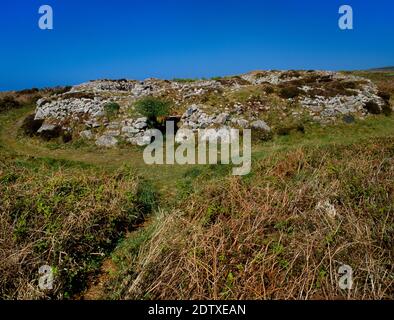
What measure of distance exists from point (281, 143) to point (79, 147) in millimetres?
11320

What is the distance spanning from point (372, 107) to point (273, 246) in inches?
815

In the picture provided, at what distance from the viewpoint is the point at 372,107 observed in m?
23.8

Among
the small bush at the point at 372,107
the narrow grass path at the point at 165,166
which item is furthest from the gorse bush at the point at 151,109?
the small bush at the point at 372,107

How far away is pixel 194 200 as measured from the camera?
374 inches

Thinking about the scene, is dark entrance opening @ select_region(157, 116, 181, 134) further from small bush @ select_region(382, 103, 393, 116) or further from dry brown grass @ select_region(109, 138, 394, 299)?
small bush @ select_region(382, 103, 393, 116)

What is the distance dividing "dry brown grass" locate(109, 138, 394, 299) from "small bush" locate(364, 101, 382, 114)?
621 inches

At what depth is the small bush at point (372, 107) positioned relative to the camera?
23.6 m

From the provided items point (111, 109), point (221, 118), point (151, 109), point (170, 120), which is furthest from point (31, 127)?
point (221, 118)

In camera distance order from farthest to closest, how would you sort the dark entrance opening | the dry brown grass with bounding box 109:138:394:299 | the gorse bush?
the gorse bush
the dark entrance opening
the dry brown grass with bounding box 109:138:394:299

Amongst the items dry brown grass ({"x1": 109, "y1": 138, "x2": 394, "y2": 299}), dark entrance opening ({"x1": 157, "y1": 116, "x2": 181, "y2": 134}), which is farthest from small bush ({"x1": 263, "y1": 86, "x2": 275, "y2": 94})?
dry brown grass ({"x1": 109, "y1": 138, "x2": 394, "y2": 299})

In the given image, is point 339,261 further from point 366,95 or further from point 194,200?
point 366,95

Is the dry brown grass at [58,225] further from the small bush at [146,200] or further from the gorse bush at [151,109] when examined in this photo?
the gorse bush at [151,109]

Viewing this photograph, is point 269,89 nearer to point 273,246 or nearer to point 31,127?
point 31,127

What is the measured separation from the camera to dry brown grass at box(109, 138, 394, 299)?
5.81 metres
